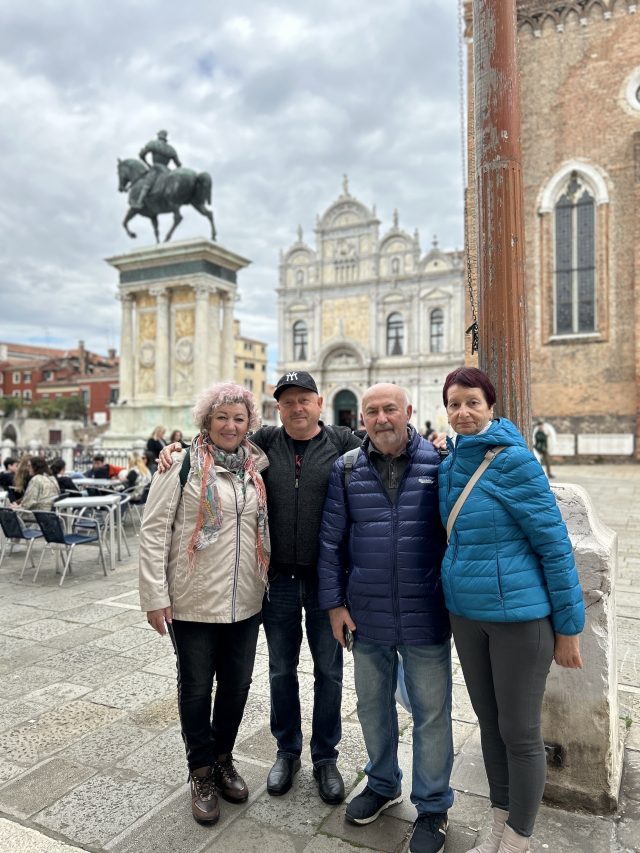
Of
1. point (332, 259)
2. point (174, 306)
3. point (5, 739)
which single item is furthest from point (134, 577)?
point (332, 259)

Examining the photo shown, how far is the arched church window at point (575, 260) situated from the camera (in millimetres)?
22578

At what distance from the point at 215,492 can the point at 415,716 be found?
1171mm

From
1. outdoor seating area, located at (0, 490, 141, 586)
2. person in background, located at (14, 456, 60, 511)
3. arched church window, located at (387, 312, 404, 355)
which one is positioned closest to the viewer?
outdoor seating area, located at (0, 490, 141, 586)

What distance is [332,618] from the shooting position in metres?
2.58

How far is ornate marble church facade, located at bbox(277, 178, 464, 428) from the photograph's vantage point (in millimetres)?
41781

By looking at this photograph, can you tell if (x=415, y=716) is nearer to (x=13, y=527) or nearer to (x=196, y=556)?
(x=196, y=556)

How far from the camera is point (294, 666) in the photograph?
288 cm

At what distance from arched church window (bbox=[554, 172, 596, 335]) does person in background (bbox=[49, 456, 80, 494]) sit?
62.0ft

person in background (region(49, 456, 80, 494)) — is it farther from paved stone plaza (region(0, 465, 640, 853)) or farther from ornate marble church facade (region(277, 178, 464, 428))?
ornate marble church facade (region(277, 178, 464, 428))

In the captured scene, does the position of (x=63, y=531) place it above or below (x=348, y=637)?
below

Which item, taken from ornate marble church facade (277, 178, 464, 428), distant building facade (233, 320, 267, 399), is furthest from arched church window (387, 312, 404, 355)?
distant building facade (233, 320, 267, 399)

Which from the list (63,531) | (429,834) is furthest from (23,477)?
(429,834)

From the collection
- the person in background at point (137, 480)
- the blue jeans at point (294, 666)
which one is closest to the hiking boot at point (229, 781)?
the blue jeans at point (294, 666)

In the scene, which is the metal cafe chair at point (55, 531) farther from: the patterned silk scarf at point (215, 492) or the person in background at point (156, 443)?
the patterned silk scarf at point (215, 492)
